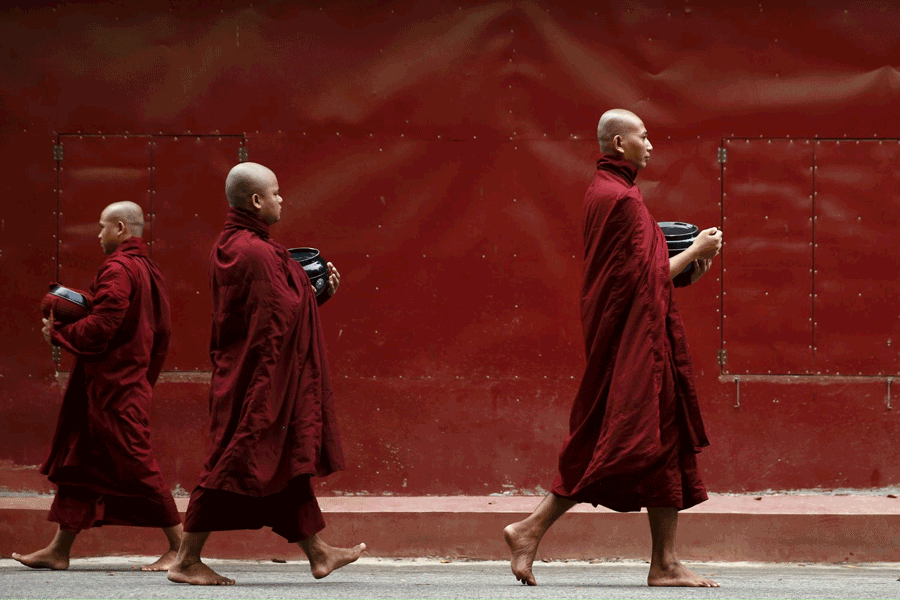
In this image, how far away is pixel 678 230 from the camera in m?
5.07

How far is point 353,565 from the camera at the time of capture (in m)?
6.09

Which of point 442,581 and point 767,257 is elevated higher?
point 767,257

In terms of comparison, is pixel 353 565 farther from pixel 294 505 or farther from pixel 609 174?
pixel 609 174

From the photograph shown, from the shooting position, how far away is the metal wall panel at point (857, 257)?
690 cm

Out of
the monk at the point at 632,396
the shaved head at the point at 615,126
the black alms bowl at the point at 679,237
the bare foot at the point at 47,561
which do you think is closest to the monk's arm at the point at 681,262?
the monk at the point at 632,396

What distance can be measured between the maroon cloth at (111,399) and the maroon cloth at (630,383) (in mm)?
1914

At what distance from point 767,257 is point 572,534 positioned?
6.17 ft

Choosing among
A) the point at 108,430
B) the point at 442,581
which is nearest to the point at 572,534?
the point at 442,581

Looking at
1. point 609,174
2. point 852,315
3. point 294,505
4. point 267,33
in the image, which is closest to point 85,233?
point 267,33

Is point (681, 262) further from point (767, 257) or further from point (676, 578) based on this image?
point (767, 257)

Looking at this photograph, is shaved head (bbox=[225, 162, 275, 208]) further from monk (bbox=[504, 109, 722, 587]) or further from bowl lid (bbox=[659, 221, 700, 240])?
bowl lid (bbox=[659, 221, 700, 240])

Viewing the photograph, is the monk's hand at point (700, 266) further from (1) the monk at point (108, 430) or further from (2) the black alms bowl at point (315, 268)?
(1) the monk at point (108, 430)

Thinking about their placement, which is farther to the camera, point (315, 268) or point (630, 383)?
point (315, 268)

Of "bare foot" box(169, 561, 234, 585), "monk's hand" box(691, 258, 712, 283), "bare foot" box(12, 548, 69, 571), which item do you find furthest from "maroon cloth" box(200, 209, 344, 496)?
"monk's hand" box(691, 258, 712, 283)
